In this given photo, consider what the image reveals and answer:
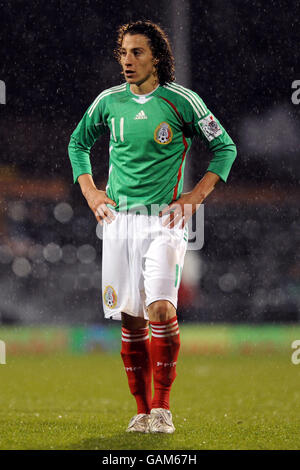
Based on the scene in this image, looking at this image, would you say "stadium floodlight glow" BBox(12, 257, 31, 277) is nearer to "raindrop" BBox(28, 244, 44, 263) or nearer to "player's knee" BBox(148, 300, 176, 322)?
"raindrop" BBox(28, 244, 44, 263)

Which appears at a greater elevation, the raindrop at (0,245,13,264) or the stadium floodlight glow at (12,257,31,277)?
the raindrop at (0,245,13,264)

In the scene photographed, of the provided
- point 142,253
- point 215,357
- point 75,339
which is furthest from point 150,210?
point 75,339

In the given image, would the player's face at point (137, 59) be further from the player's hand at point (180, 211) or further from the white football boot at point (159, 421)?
the white football boot at point (159, 421)

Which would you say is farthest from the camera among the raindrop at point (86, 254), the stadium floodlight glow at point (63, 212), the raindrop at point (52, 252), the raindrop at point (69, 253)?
the stadium floodlight glow at point (63, 212)

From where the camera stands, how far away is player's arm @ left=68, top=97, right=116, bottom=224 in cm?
401

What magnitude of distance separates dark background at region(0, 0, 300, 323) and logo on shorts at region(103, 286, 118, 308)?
753 cm

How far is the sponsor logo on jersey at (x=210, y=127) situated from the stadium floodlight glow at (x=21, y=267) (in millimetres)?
8631

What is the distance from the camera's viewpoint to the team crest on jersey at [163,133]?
3.80m

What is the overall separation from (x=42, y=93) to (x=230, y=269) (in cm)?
410

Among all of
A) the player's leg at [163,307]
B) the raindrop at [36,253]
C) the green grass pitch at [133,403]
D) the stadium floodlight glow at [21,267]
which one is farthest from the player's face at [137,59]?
the raindrop at [36,253]

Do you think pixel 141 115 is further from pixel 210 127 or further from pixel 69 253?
pixel 69 253

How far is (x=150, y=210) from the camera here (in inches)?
151

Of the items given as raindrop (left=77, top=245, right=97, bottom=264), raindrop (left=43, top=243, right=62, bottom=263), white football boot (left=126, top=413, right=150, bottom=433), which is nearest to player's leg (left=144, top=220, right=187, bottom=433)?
white football boot (left=126, top=413, right=150, bottom=433)

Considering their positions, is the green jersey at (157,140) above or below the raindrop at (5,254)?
above
